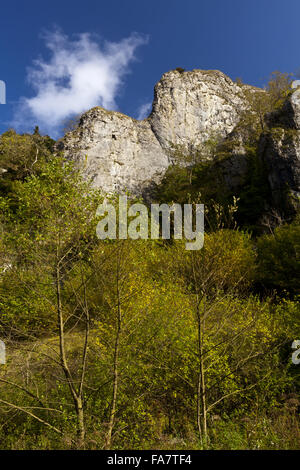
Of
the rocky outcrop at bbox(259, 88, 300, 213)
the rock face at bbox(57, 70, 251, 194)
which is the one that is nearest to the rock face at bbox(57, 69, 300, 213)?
A: the rock face at bbox(57, 70, 251, 194)

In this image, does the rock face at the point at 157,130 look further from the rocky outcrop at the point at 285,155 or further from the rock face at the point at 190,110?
the rocky outcrop at the point at 285,155

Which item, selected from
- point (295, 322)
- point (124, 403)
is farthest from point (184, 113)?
point (124, 403)

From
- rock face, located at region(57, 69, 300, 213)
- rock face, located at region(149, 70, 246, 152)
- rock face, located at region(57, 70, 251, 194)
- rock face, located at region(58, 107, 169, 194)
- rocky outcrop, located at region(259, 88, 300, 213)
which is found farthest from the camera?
rock face, located at region(149, 70, 246, 152)

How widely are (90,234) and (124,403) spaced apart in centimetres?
380

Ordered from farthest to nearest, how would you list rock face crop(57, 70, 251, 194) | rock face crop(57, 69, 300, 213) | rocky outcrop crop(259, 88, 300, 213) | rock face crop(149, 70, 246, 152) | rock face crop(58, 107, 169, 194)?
rock face crop(149, 70, 246, 152) → rock face crop(57, 70, 251, 194) → rock face crop(58, 107, 169, 194) → rock face crop(57, 69, 300, 213) → rocky outcrop crop(259, 88, 300, 213)

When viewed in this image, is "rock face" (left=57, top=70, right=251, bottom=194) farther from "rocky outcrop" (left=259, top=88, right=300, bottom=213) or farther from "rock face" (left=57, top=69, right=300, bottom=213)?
"rocky outcrop" (left=259, top=88, right=300, bottom=213)

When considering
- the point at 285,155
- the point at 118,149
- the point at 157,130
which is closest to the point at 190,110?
the point at 157,130

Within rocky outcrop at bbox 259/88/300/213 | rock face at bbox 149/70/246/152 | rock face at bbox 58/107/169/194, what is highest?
rock face at bbox 149/70/246/152

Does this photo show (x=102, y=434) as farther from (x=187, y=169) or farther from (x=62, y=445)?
(x=187, y=169)

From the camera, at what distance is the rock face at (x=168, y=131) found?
34625 mm

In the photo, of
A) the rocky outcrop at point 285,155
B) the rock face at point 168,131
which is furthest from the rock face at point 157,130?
the rocky outcrop at point 285,155

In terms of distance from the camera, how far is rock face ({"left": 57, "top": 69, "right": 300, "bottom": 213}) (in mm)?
34625

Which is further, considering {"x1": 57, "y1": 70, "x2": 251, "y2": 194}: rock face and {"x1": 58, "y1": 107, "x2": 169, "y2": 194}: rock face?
{"x1": 57, "y1": 70, "x2": 251, "y2": 194}: rock face
